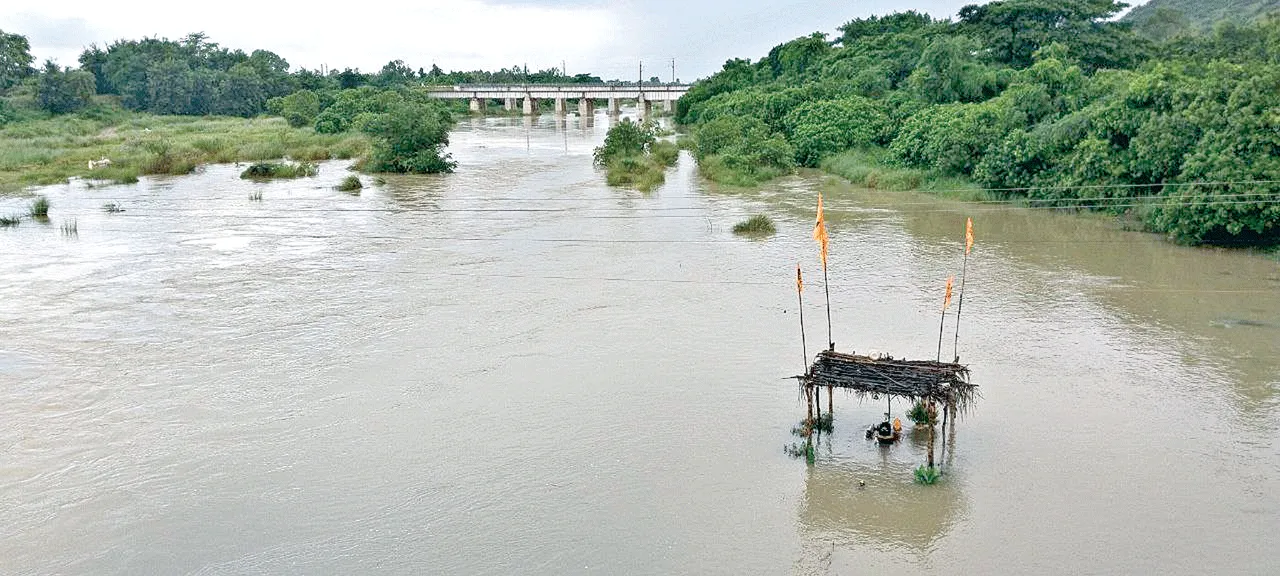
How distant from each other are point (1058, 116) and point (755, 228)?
9.38 metres

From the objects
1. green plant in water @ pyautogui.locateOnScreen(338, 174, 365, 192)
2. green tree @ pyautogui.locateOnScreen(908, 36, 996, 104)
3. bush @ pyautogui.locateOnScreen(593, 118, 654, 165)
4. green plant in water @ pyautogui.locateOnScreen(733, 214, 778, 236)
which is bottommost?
green plant in water @ pyautogui.locateOnScreen(733, 214, 778, 236)

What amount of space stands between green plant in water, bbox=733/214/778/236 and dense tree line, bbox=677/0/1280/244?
7169 mm

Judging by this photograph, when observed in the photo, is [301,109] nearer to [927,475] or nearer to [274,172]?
[274,172]

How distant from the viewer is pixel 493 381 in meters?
14.4

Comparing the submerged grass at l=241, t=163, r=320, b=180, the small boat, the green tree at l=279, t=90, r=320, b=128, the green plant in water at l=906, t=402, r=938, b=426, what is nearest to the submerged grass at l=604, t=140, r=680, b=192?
the submerged grass at l=241, t=163, r=320, b=180

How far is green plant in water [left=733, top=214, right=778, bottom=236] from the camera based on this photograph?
24.8 metres

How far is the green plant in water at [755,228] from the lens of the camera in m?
24.8

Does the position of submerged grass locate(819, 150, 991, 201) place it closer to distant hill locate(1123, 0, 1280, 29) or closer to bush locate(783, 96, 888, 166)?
bush locate(783, 96, 888, 166)

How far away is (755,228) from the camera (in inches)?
980

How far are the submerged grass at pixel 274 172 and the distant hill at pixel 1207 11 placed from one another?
144 feet

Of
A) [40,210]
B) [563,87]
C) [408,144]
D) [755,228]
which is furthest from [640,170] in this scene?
[563,87]

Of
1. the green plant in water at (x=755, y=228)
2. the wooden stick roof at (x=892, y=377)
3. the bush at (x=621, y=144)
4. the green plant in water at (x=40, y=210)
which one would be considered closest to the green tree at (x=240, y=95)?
the bush at (x=621, y=144)

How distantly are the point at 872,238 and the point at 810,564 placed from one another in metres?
15.5

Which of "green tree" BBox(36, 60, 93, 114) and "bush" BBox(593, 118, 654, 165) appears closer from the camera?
"bush" BBox(593, 118, 654, 165)
